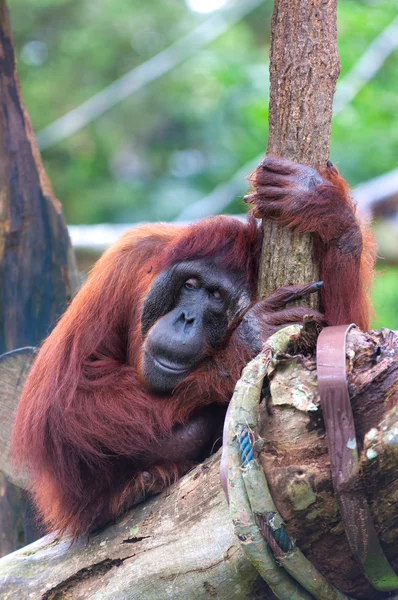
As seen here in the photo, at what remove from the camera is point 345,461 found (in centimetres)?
171

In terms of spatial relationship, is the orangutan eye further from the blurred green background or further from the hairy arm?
the blurred green background

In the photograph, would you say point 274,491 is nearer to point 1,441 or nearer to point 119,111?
point 1,441

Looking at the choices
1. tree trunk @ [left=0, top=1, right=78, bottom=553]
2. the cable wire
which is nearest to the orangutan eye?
tree trunk @ [left=0, top=1, right=78, bottom=553]

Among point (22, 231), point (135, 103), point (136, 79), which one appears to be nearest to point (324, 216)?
point (22, 231)

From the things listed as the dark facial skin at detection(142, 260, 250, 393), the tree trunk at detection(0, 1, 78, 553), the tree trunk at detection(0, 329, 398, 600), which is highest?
the tree trunk at detection(0, 1, 78, 553)

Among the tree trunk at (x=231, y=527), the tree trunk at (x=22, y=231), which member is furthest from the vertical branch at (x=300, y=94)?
the tree trunk at (x=22, y=231)

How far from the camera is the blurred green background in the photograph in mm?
12398

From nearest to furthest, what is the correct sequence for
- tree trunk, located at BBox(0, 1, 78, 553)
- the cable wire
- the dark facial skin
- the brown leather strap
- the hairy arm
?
the brown leather strap → the hairy arm → the dark facial skin → tree trunk, located at BBox(0, 1, 78, 553) → the cable wire

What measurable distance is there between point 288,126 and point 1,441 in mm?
1853

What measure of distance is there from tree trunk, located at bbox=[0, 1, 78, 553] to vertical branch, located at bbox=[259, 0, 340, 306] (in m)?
1.70

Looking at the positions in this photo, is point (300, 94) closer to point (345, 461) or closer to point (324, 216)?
point (324, 216)

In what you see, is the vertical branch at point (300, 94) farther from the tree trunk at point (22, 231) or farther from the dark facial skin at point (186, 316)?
the tree trunk at point (22, 231)

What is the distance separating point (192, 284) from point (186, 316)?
131 millimetres

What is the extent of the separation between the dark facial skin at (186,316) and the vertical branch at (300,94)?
0.24 meters
